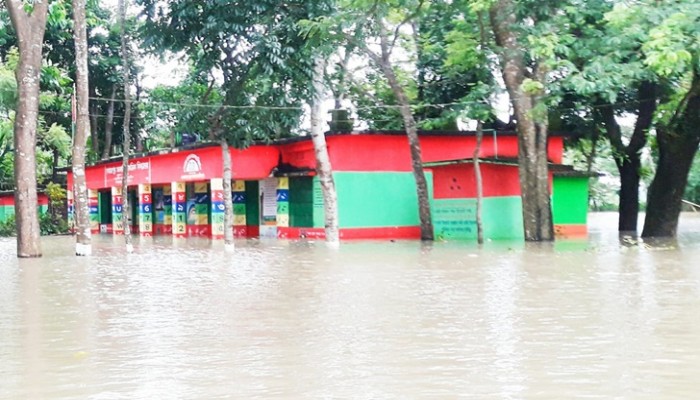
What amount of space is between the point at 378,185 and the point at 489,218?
158 inches

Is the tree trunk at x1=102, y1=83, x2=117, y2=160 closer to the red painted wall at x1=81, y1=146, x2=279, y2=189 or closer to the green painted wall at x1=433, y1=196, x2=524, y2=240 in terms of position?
the red painted wall at x1=81, y1=146, x2=279, y2=189

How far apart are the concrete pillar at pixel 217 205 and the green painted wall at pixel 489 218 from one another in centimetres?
850

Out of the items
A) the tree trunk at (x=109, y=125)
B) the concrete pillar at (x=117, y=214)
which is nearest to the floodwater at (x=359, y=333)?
the tree trunk at (x=109, y=125)

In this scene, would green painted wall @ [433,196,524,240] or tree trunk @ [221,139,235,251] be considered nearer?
tree trunk @ [221,139,235,251]

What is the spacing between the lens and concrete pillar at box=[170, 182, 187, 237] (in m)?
32.5

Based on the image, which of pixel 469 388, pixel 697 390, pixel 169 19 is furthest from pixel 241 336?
pixel 169 19

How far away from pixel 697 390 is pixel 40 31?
16.8m

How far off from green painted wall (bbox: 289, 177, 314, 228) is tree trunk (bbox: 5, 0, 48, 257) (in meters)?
10.9

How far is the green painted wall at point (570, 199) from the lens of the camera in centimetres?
2530

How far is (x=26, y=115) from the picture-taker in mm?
18078

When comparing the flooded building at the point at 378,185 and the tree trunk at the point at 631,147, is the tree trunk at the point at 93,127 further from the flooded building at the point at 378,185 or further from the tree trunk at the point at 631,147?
the tree trunk at the point at 631,147

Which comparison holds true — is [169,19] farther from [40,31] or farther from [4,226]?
[4,226]

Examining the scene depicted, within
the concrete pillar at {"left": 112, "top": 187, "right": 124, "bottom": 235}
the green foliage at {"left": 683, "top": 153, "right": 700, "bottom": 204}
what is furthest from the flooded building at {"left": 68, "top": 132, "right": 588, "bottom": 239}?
the green foliage at {"left": 683, "top": 153, "right": 700, "bottom": 204}

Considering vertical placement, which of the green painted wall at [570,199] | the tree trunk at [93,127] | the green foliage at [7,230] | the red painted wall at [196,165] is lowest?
the green foliage at [7,230]
